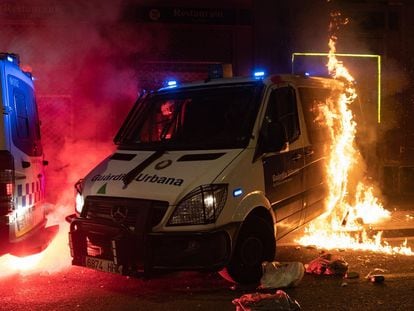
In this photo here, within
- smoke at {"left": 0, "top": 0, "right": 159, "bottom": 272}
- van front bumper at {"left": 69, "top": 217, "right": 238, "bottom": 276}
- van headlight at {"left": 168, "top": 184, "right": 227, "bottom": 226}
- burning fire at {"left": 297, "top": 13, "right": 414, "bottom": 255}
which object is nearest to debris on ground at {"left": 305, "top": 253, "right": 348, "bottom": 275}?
burning fire at {"left": 297, "top": 13, "right": 414, "bottom": 255}

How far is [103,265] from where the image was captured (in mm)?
4648

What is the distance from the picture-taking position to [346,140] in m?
7.20

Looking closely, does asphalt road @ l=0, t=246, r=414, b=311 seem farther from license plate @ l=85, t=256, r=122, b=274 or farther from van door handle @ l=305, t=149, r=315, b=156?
van door handle @ l=305, t=149, r=315, b=156

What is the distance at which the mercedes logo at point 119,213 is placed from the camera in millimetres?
4637

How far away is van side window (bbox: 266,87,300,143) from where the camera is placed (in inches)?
215

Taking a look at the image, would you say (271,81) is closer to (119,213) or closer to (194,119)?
(194,119)

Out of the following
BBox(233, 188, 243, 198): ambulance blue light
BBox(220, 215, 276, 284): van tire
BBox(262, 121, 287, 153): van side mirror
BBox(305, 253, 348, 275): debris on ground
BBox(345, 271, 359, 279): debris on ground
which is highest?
BBox(262, 121, 287, 153): van side mirror

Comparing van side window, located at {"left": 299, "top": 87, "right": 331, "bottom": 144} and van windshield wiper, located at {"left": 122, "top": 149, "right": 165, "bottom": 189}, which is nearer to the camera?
van windshield wiper, located at {"left": 122, "top": 149, "right": 165, "bottom": 189}

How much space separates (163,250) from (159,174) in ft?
2.29

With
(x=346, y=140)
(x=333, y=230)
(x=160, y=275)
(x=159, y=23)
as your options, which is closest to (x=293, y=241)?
(x=333, y=230)

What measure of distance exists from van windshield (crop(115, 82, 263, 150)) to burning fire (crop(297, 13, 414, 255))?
4.93ft

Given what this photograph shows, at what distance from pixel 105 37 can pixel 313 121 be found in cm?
485

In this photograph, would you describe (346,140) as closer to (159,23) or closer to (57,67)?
(159,23)

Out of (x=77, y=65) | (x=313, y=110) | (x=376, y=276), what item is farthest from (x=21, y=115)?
(x=77, y=65)
